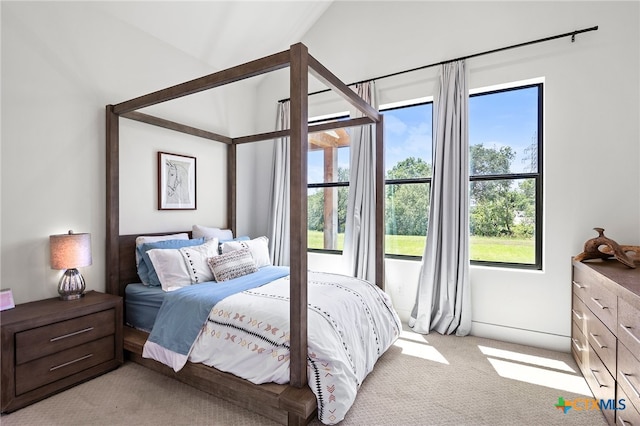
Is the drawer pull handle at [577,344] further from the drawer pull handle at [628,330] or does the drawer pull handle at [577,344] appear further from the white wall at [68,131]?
the white wall at [68,131]

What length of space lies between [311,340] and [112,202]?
Answer: 2.14 meters

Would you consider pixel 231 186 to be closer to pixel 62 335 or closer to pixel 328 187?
pixel 328 187

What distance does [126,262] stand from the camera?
2.97 metres

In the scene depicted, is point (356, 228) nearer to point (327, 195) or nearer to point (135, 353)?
point (327, 195)

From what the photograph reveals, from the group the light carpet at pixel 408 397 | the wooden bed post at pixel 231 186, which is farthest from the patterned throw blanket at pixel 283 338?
the wooden bed post at pixel 231 186

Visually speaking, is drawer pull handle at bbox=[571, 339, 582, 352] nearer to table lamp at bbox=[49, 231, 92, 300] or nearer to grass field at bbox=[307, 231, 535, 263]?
grass field at bbox=[307, 231, 535, 263]

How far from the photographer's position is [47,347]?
211 cm

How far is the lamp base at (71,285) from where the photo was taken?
244 cm

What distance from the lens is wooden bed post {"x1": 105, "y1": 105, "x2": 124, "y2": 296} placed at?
280 centimetres

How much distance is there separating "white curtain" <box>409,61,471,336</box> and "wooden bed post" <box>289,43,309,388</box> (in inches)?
75.1

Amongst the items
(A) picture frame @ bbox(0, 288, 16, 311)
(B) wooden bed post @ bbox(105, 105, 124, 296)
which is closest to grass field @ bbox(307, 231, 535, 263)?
(B) wooden bed post @ bbox(105, 105, 124, 296)

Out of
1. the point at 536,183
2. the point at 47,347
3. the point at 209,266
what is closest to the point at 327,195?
the point at 209,266

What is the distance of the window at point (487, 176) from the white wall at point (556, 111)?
24 cm

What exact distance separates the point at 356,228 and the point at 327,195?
0.75 meters
